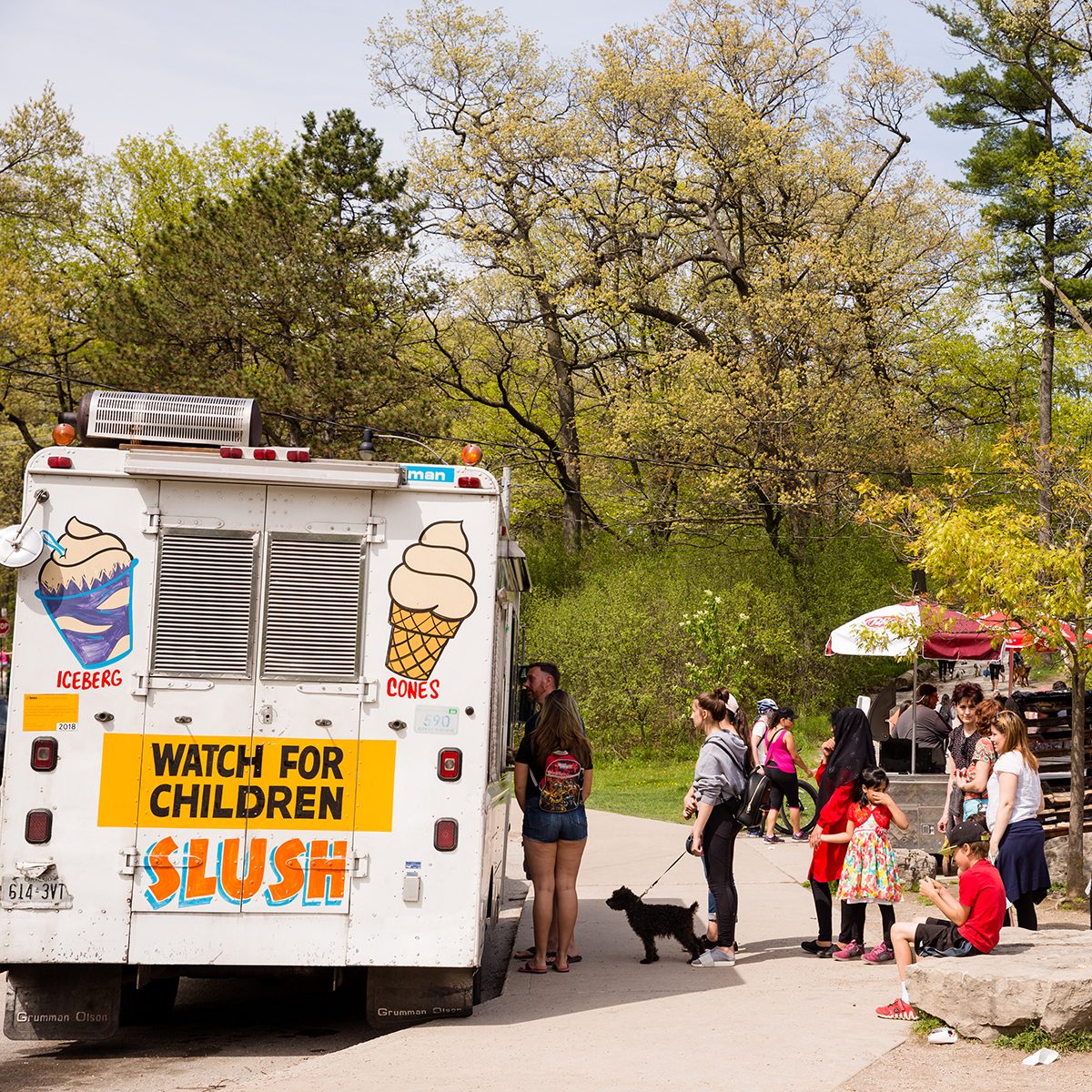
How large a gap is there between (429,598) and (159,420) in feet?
6.37

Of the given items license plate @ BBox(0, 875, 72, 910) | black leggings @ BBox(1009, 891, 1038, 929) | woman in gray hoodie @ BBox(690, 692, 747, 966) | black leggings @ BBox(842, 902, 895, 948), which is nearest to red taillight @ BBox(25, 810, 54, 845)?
license plate @ BBox(0, 875, 72, 910)

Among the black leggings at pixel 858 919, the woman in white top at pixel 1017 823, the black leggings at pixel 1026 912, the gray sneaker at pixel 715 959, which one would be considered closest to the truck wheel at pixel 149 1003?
the gray sneaker at pixel 715 959

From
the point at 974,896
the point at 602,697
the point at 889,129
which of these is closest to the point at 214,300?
the point at 602,697

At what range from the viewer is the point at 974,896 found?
7250 millimetres

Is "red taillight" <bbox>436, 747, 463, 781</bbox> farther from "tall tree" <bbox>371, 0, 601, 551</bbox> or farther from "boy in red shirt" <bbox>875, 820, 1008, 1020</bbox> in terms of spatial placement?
"tall tree" <bbox>371, 0, 601, 551</bbox>

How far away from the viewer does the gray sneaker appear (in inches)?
359

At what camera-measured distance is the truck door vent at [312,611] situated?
Result: 7.01 m

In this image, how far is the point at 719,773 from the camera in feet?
29.5

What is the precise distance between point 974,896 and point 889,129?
105ft

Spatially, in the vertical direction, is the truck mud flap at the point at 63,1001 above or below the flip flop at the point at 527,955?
above

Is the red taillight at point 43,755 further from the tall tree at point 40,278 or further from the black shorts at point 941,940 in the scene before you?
the tall tree at point 40,278

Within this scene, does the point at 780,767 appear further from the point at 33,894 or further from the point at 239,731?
the point at 33,894

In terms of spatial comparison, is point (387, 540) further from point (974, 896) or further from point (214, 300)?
point (214, 300)

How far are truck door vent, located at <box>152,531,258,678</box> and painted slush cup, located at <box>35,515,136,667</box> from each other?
0.18m
